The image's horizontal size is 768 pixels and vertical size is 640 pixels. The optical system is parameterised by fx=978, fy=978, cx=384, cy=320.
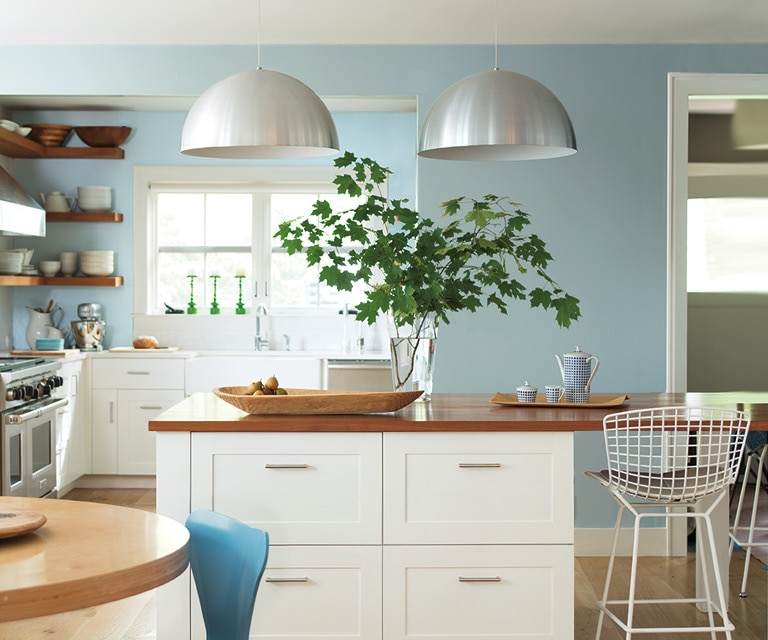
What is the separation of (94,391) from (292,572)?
3850mm

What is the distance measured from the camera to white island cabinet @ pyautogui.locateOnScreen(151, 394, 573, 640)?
3.05 m

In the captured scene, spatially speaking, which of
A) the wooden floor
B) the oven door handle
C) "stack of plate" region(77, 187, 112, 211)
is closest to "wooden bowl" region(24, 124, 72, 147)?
"stack of plate" region(77, 187, 112, 211)

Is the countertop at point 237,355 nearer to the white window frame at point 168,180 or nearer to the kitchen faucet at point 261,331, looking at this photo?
the kitchen faucet at point 261,331

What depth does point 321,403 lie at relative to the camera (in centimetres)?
318

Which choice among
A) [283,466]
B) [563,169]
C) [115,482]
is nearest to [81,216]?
[115,482]

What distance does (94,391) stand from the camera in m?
6.52

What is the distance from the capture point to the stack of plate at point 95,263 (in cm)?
693

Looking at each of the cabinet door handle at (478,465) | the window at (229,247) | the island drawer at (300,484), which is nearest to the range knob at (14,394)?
the window at (229,247)

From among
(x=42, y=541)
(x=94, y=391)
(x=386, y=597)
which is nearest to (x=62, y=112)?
→ (x=94, y=391)

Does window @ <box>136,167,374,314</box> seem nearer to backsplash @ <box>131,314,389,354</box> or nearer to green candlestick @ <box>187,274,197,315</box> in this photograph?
green candlestick @ <box>187,274,197,315</box>

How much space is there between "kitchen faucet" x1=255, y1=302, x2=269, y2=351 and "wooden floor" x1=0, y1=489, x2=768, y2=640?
2.83 m

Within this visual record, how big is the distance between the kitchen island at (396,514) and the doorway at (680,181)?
218 centimetres

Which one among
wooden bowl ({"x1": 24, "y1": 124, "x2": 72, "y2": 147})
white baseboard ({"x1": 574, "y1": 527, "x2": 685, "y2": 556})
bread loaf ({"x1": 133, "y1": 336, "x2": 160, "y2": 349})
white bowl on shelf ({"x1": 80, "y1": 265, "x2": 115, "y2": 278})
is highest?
wooden bowl ({"x1": 24, "y1": 124, "x2": 72, "y2": 147})

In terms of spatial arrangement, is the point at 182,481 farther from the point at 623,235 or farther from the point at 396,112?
the point at 396,112
